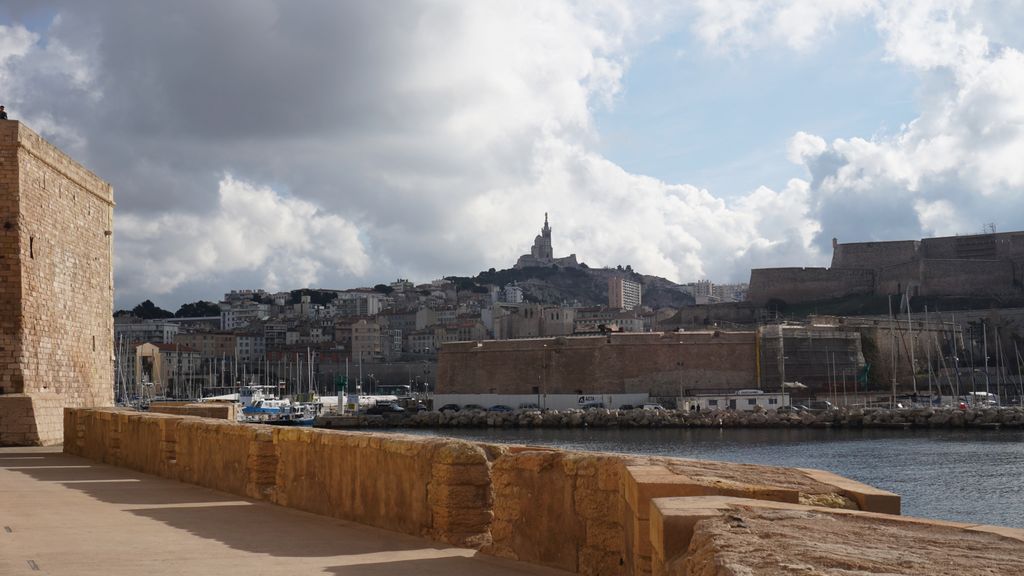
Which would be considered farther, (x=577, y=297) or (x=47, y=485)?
(x=577, y=297)

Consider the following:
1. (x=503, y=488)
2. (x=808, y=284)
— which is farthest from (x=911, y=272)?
(x=503, y=488)

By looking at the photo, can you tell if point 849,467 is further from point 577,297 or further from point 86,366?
point 577,297

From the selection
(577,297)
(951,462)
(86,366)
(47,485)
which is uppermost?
(577,297)

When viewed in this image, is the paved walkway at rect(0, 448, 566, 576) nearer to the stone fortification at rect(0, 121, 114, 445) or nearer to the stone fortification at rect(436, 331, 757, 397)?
the stone fortification at rect(0, 121, 114, 445)

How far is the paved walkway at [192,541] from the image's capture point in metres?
4.46

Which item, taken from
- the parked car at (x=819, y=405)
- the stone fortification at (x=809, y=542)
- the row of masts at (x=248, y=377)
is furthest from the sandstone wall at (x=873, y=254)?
the stone fortification at (x=809, y=542)

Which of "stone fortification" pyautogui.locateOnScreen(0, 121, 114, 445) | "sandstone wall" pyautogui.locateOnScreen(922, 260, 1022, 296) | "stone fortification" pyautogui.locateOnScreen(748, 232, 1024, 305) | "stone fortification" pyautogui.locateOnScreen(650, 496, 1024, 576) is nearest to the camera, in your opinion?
"stone fortification" pyautogui.locateOnScreen(650, 496, 1024, 576)

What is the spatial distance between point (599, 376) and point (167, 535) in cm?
4574

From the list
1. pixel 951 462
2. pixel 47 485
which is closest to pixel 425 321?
pixel 951 462

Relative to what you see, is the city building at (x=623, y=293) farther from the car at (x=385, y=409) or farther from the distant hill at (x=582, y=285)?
the car at (x=385, y=409)

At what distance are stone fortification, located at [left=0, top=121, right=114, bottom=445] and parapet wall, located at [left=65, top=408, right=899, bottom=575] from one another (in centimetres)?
725

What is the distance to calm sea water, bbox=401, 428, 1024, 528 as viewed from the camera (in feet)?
67.6

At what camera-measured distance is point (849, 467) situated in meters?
27.2

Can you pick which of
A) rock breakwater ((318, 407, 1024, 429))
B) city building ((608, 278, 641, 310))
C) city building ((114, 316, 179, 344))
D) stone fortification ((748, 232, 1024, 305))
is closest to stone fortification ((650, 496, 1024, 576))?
rock breakwater ((318, 407, 1024, 429))
